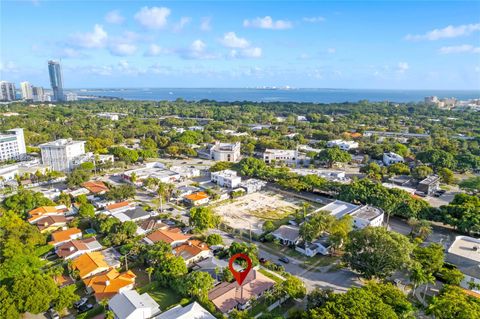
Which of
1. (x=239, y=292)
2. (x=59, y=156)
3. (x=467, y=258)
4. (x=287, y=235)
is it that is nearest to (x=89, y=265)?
(x=239, y=292)

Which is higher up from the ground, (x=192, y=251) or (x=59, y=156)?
(x=59, y=156)

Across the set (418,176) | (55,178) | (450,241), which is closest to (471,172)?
(418,176)

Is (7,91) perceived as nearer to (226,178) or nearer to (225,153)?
(225,153)

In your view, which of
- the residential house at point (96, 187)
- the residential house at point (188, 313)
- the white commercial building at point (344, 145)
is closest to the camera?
the residential house at point (188, 313)

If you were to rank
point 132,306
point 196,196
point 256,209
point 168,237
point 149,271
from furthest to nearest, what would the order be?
1. point 196,196
2. point 256,209
3. point 168,237
4. point 149,271
5. point 132,306

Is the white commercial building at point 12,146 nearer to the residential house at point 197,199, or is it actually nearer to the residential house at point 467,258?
the residential house at point 197,199

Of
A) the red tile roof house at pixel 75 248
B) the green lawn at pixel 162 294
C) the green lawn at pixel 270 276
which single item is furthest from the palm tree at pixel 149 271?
the green lawn at pixel 270 276

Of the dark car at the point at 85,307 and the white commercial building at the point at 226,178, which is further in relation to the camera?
the white commercial building at the point at 226,178
